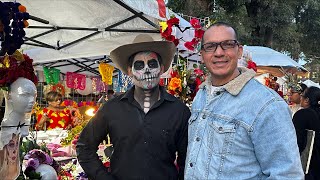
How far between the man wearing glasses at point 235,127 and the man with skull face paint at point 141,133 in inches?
19.5

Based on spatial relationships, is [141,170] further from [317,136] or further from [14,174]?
[317,136]

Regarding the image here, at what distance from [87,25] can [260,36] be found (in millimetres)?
15098

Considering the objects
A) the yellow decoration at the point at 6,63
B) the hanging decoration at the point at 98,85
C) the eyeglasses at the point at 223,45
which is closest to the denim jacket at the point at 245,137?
the eyeglasses at the point at 223,45

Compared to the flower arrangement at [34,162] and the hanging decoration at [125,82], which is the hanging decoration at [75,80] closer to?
the hanging decoration at [125,82]

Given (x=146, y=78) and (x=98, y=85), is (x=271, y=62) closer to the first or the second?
(x=98, y=85)

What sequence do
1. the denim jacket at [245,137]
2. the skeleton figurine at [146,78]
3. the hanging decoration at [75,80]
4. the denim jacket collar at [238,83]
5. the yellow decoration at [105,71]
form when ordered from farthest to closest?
the hanging decoration at [75,80]
the yellow decoration at [105,71]
the skeleton figurine at [146,78]
the denim jacket collar at [238,83]
the denim jacket at [245,137]

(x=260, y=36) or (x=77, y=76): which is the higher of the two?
(x=260, y=36)

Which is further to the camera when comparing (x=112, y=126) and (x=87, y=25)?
(x=87, y=25)

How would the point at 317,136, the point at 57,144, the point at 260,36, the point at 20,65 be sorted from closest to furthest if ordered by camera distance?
the point at 20,65 < the point at 317,136 < the point at 57,144 < the point at 260,36

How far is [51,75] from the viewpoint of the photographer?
10984mm

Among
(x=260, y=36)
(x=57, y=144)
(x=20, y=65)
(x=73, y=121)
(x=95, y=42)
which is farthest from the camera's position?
(x=260, y=36)

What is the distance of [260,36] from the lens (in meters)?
19.6

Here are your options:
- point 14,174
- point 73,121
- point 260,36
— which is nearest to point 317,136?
point 14,174

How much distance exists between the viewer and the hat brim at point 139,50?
271 centimetres
